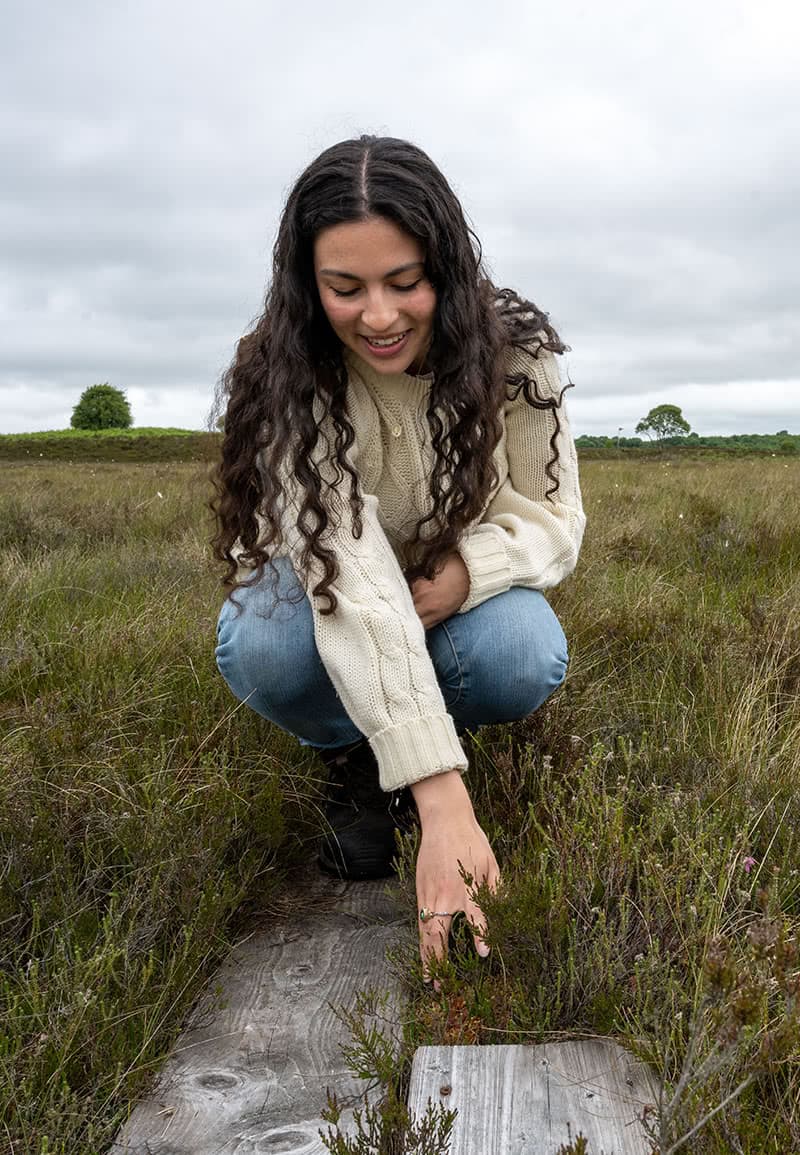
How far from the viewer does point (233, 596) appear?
2.65 meters

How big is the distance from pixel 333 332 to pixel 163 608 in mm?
1650

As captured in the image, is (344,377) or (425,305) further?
(344,377)

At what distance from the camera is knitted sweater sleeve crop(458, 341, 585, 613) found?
8.49 feet

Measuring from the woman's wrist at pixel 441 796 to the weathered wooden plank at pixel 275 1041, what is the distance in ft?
1.14

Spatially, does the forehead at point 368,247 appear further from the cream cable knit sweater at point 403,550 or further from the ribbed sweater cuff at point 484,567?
the ribbed sweater cuff at point 484,567

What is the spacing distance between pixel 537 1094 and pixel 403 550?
155 cm

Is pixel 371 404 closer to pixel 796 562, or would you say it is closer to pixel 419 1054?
pixel 419 1054

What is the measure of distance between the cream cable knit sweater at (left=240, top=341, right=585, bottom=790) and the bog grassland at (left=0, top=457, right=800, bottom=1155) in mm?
342

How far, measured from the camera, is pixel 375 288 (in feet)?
7.21

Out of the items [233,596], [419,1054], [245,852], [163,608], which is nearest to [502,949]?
[419,1054]

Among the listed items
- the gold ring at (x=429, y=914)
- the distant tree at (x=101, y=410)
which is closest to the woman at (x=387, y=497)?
the gold ring at (x=429, y=914)

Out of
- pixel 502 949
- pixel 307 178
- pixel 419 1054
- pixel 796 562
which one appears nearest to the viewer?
pixel 419 1054

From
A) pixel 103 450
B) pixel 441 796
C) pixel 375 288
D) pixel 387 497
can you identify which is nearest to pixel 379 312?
pixel 375 288

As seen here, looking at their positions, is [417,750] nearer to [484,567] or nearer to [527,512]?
[484,567]
